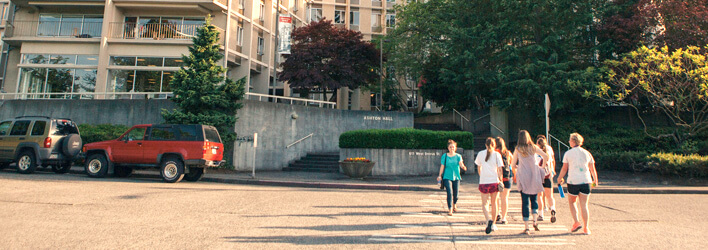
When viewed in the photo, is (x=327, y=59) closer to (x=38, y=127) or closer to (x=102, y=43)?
(x=102, y=43)

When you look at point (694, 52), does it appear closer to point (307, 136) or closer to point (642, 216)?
point (642, 216)

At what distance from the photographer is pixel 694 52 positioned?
54.4 ft

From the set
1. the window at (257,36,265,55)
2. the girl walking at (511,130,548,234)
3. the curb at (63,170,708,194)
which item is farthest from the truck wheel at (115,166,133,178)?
the window at (257,36,265,55)

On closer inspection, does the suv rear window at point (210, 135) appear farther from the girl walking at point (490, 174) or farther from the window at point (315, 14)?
the window at point (315, 14)

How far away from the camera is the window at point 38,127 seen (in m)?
13.5

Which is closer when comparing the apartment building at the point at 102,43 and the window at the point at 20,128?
the window at the point at 20,128

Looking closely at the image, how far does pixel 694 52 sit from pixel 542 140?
49.3ft

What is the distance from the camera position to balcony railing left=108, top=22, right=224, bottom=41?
22.5 m

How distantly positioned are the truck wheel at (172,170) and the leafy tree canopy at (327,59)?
12.4 m

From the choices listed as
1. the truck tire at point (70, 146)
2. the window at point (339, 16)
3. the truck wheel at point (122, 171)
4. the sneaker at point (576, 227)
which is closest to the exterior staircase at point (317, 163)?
the truck wheel at point (122, 171)

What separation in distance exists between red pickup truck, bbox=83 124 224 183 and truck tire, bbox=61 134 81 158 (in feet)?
3.06

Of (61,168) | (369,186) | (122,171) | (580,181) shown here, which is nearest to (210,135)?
(122,171)

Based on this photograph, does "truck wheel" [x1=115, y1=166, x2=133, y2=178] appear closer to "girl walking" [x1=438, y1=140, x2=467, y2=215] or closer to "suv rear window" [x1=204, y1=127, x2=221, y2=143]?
"suv rear window" [x1=204, y1=127, x2=221, y2=143]

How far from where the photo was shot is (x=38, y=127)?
13570mm
